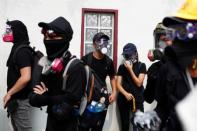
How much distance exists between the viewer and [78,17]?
8.15 meters

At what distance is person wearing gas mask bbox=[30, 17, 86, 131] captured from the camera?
4055mm

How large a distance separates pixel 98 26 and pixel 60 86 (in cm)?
435

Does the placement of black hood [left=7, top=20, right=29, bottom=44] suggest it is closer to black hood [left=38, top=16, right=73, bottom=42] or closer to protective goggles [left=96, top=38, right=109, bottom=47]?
protective goggles [left=96, top=38, right=109, bottom=47]

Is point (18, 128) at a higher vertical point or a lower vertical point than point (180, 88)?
lower

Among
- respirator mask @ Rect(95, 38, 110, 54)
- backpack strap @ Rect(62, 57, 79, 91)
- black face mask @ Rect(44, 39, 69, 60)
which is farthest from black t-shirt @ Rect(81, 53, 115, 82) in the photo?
backpack strap @ Rect(62, 57, 79, 91)

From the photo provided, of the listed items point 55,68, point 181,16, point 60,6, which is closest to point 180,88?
point 181,16

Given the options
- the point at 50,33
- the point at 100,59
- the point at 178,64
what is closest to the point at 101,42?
the point at 100,59

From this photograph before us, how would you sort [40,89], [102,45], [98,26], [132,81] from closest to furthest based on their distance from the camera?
[40,89]
[102,45]
[132,81]
[98,26]

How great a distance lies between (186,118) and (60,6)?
21.5 ft

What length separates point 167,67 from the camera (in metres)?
3.06

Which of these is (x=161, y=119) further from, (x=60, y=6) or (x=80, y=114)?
(x=60, y=6)

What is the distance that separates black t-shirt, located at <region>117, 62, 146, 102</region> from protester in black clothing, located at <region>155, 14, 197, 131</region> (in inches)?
178

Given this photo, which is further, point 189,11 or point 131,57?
point 131,57

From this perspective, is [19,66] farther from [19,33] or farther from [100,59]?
[100,59]
